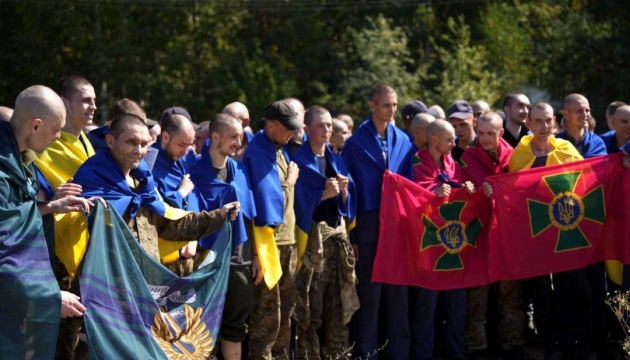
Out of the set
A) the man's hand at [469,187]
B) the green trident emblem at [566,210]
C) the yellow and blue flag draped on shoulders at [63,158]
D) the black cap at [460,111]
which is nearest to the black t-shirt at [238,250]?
the yellow and blue flag draped on shoulders at [63,158]

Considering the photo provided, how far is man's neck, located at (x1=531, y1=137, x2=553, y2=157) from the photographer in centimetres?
920

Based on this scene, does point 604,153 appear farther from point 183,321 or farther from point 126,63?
point 126,63

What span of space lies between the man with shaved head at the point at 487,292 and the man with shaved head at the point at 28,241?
4448 mm

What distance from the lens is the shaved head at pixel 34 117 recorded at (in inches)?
225

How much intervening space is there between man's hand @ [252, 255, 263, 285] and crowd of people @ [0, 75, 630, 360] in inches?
0.5

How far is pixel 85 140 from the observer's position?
7117 mm

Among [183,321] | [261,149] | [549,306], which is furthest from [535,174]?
[183,321]

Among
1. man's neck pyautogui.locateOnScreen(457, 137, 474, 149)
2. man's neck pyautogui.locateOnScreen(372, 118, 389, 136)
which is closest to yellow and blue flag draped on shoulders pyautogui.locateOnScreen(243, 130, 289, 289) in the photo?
man's neck pyautogui.locateOnScreen(372, 118, 389, 136)

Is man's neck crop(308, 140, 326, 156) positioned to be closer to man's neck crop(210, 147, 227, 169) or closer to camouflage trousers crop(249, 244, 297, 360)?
camouflage trousers crop(249, 244, 297, 360)

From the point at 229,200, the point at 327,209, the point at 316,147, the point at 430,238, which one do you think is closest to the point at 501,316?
the point at 430,238

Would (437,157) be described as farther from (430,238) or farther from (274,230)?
(274,230)

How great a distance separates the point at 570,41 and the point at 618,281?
19086mm

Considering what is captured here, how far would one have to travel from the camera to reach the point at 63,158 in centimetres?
675

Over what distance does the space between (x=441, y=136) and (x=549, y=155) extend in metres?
1.02
